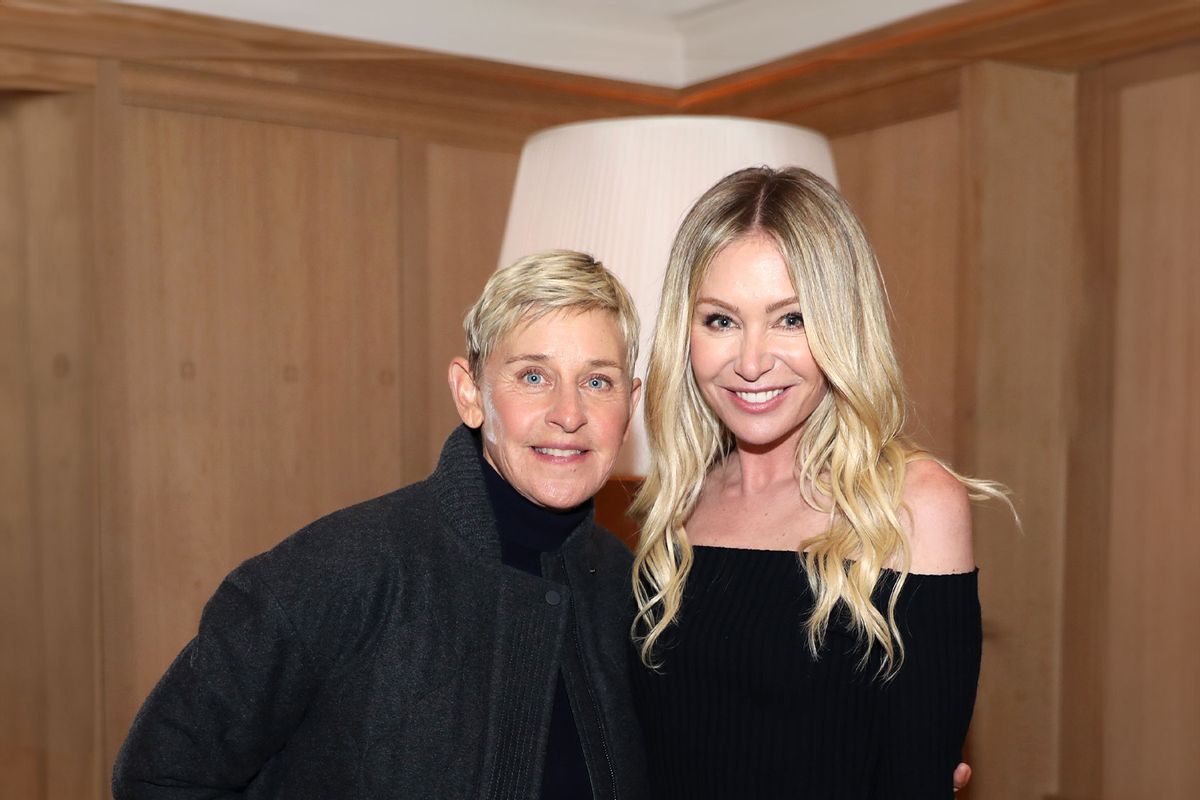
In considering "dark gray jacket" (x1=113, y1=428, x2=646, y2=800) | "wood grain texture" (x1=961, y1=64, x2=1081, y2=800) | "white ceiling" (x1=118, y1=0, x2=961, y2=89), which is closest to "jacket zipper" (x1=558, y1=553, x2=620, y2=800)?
"dark gray jacket" (x1=113, y1=428, x2=646, y2=800)

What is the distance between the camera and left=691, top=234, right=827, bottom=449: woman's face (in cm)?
176

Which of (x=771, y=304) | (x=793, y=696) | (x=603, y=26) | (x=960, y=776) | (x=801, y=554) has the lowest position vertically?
(x=960, y=776)

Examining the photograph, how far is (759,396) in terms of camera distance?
5.89 ft

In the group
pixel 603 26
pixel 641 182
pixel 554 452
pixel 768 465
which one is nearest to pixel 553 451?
pixel 554 452

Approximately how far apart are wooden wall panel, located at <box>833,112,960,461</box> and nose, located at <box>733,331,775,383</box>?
6.28 ft

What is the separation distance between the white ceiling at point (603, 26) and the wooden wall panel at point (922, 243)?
0.35 meters

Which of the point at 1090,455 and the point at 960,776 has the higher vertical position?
the point at 1090,455

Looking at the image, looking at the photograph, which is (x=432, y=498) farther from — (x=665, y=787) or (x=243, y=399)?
(x=243, y=399)

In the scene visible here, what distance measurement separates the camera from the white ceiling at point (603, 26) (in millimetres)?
3635

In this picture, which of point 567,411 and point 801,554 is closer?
point 567,411

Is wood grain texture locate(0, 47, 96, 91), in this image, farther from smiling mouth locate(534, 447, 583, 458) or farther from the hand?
the hand

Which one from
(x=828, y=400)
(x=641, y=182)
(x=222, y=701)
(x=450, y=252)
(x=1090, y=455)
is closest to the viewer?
(x=222, y=701)

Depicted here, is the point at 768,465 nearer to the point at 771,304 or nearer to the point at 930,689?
the point at 771,304

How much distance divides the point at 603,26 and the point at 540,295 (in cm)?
276
